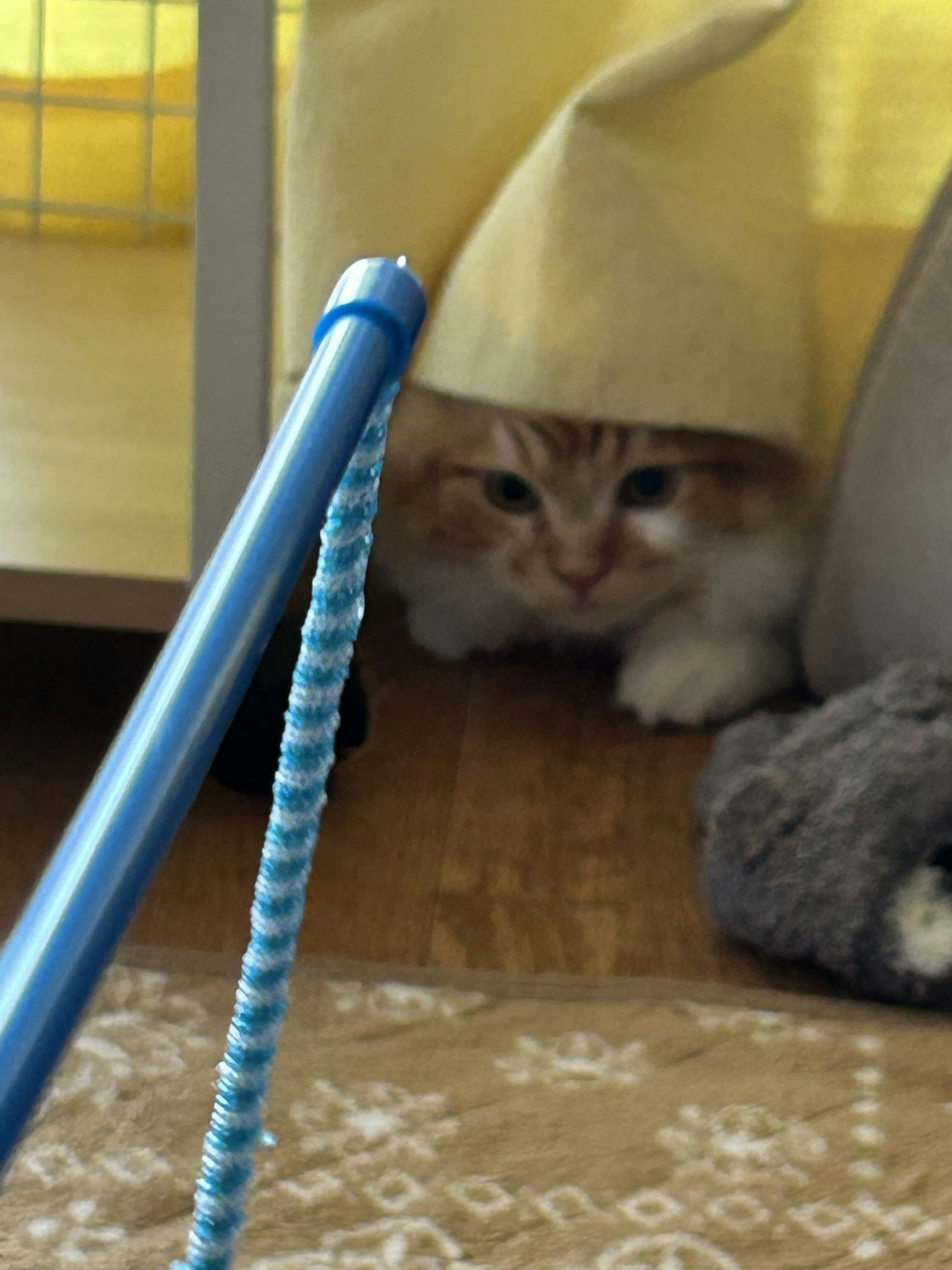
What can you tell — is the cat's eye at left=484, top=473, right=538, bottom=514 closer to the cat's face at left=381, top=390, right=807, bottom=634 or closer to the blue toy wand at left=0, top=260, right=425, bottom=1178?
the cat's face at left=381, top=390, right=807, bottom=634

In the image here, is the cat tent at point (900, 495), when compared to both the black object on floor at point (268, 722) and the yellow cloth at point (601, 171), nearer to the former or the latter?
the yellow cloth at point (601, 171)

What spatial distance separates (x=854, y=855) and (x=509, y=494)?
17.2 inches

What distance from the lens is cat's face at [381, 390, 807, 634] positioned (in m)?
1.17

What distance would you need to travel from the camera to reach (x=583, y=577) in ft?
3.85

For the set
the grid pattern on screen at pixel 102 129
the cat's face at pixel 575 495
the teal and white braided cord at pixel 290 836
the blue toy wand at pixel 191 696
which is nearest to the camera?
the blue toy wand at pixel 191 696

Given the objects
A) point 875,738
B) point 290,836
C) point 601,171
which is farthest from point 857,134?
point 290,836

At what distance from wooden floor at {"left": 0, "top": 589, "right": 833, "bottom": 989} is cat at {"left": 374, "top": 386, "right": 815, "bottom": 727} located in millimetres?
71

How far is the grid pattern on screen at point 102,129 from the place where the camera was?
142 cm

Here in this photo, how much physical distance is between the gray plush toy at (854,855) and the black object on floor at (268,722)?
274mm

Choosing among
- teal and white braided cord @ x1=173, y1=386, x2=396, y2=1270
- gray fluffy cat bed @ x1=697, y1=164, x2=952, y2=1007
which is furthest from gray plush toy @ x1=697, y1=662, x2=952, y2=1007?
teal and white braided cord @ x1=173, y1=386, x2=396, y2=1270

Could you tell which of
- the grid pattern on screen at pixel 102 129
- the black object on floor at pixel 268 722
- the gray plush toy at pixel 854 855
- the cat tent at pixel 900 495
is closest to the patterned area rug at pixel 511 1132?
the gray plush toy at pixel 854 855

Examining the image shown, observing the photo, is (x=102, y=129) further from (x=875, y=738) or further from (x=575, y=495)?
(x=875, y=738)

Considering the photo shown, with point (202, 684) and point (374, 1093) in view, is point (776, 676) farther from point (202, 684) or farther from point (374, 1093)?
point (202, 684)

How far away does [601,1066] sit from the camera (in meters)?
0.86
